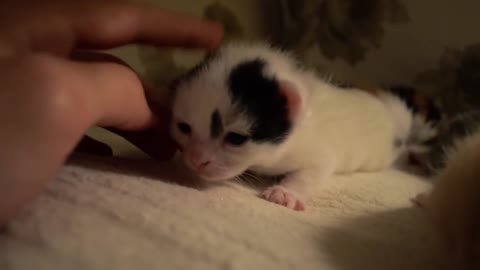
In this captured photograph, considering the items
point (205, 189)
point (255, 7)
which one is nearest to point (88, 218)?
point (205, 189)

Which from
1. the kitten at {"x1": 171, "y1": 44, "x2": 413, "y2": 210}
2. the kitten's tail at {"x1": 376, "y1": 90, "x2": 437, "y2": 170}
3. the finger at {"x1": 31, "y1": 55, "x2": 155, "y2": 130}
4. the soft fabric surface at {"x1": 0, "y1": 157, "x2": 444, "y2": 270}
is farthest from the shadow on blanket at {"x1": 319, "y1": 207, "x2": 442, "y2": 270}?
the kitten's tail at {"x1": 376, "y1": 90, "x2": 437, "y2": 170}

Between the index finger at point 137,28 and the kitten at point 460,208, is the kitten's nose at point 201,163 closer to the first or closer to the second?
the index finger at point 137,28

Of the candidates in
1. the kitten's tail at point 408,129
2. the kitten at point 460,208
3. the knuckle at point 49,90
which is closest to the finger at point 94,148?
the knuckle at point 49,90

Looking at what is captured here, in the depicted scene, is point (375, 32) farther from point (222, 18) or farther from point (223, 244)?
point (223, 244)

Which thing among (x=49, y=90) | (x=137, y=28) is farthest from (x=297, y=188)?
(x=49, y=90)

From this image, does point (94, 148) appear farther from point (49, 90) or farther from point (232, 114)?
point (49, 90)

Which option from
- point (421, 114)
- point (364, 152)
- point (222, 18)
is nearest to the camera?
point (364, 152)

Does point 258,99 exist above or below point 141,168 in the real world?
above
